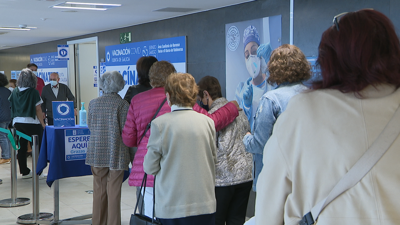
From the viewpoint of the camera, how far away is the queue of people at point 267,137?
1.06 m

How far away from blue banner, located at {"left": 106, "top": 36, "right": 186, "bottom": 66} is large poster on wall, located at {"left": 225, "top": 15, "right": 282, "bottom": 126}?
1.10 metres

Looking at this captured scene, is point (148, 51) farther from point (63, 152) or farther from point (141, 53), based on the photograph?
point (63, 152)

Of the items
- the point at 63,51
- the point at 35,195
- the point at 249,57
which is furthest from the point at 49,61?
the point at 249,57

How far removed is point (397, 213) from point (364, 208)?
0.08 meters

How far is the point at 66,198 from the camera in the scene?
5.54 m

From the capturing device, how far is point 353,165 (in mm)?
1043

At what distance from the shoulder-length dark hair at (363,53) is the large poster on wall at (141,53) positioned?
5.08m

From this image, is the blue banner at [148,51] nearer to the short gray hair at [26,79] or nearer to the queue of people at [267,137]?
the queue of people at [267,137]

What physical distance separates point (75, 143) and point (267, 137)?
2.37 m

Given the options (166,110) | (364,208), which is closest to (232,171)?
(166,110)

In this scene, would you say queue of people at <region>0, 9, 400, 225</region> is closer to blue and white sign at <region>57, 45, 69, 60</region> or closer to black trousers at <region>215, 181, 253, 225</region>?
black trousers at <region>215, 181, 253, 225</region>

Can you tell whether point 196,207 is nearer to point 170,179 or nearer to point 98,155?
point 170,179

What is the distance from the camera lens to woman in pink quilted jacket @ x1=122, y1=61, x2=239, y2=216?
9.73ft

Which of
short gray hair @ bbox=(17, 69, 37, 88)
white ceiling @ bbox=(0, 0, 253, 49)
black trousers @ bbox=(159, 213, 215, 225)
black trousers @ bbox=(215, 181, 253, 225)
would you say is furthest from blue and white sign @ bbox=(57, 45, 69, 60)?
black trousers @ bbox=(159, 213, 215, 225)
